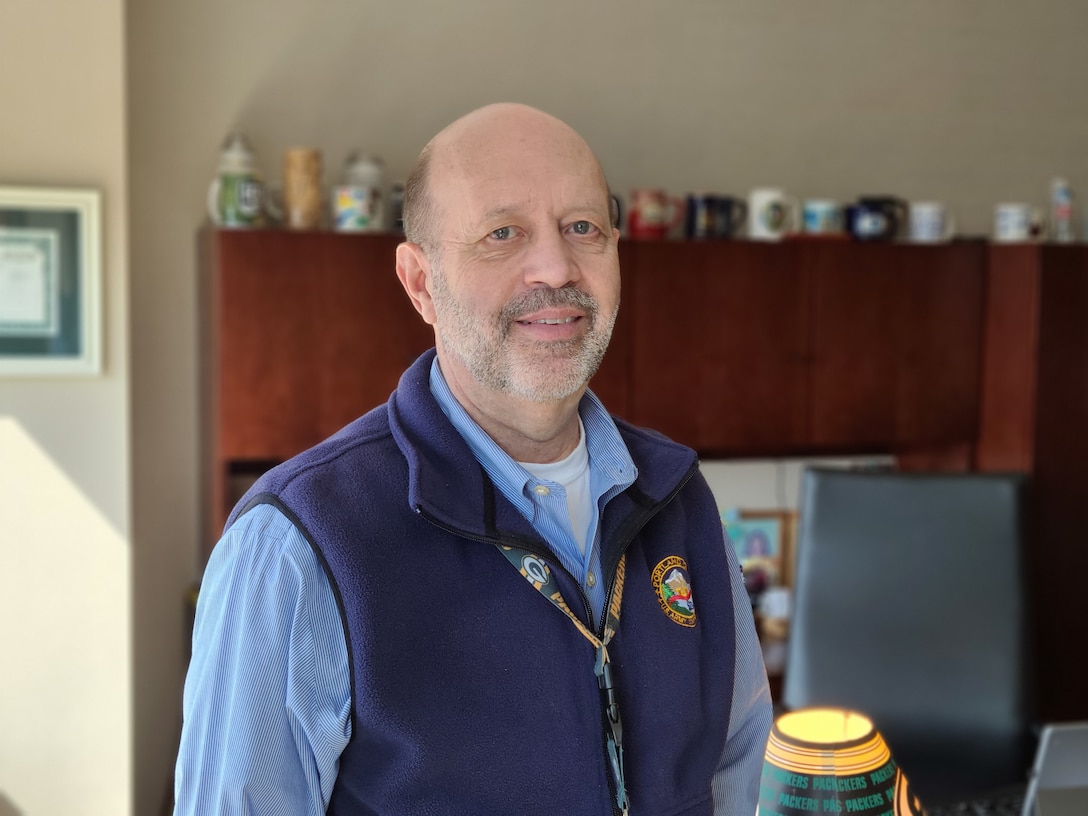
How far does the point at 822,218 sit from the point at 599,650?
235 centimetres

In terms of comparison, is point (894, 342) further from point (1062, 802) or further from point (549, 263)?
point (549, 263)

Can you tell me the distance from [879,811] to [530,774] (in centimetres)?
39

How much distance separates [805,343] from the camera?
310cm

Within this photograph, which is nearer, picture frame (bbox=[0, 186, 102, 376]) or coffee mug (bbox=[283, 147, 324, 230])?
picture frame (bbox=[0, 186, 102, 376])

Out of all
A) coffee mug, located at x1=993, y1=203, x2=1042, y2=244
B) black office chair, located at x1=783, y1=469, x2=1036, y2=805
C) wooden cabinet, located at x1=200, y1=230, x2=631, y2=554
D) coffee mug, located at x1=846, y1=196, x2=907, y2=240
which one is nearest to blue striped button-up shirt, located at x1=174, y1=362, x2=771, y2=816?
black office chair, located at x1=783, y1=469, x2=1036, y2=805

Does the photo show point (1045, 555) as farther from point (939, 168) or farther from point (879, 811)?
point (879, 811)

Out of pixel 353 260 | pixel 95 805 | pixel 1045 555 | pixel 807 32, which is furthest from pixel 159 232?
pixel 1045 555

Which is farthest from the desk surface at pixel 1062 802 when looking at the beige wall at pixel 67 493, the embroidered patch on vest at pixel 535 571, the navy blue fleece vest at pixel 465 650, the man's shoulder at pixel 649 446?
the beige wall at pixel 67 493

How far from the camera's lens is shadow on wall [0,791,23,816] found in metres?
2.58

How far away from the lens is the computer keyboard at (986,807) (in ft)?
5.61

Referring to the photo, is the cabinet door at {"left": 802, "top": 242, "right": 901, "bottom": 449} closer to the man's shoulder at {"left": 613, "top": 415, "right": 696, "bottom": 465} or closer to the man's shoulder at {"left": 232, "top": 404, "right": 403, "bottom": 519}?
the man's shoulder at {"left": 613, "top": 415, "right": 696, "bottom": 465}

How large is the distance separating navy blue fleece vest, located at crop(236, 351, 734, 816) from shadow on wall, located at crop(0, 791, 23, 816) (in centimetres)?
200

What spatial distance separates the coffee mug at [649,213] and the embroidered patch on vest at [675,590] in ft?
6.42

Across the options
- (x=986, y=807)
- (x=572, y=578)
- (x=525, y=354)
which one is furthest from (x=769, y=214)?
(x=572, y=578)
